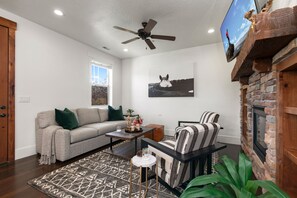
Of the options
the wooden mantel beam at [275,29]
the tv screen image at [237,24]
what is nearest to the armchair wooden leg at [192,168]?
the wooden mantel beam at [275,29]

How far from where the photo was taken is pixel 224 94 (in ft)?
13.6

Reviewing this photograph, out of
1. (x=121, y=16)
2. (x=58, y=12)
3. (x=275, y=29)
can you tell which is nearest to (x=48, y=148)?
(x=58, y=12)

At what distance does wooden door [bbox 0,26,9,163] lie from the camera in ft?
8.65

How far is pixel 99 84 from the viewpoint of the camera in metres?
4.99

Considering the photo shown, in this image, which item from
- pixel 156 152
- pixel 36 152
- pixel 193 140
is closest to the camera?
pixel 193 140

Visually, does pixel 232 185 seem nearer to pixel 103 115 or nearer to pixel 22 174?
pixel 22 174

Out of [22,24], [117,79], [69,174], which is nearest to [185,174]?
[69,174]

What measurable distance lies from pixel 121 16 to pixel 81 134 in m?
2.44

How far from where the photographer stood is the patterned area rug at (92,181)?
1.84 metres

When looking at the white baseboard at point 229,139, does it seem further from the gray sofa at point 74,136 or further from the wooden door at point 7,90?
the wooden door at point 7,90

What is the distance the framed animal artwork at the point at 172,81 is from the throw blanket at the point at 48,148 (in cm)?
322

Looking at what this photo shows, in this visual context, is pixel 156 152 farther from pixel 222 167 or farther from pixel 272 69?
pixel 272 69

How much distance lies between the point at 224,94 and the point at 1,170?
16.4 feet

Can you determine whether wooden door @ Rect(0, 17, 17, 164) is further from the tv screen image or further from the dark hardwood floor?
the tv screen image
